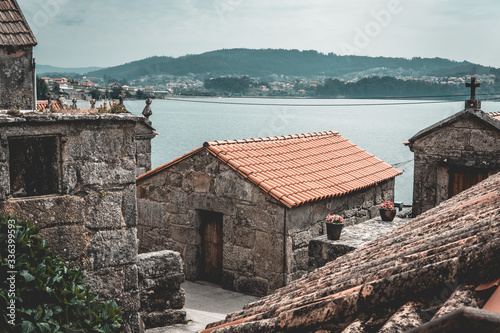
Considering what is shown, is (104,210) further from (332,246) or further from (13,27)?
(13,27)

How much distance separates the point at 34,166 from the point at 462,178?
8391 millimetres

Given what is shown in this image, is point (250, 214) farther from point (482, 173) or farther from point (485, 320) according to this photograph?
A: point (485, 320)

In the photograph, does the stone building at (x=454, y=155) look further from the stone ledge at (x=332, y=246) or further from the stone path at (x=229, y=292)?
the stone ledge at (x=332, y=246)

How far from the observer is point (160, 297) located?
17.6 ft

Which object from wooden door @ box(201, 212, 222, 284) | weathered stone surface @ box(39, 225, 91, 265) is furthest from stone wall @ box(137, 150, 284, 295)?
weathered stone surface @ box(39, 225, 91, 265)

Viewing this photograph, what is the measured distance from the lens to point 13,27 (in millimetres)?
10328

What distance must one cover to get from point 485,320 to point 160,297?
486 cm

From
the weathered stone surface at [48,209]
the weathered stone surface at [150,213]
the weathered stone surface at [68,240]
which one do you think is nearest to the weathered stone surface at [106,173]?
the weathered stone surface at [48,209]

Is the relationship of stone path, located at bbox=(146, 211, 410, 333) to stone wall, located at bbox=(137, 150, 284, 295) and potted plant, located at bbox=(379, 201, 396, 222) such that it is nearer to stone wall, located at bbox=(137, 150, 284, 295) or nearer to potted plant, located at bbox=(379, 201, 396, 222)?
potted plant, located at bbox=(379, 201, 396, 222)

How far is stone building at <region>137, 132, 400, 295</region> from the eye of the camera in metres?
8.67

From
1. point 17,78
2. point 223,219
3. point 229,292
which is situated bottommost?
point 229,292

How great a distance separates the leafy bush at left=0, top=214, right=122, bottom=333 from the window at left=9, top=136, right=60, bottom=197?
1.17 feet

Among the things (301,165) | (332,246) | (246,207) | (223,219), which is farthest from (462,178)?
(223,219)

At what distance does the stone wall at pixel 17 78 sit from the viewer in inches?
→ 414
